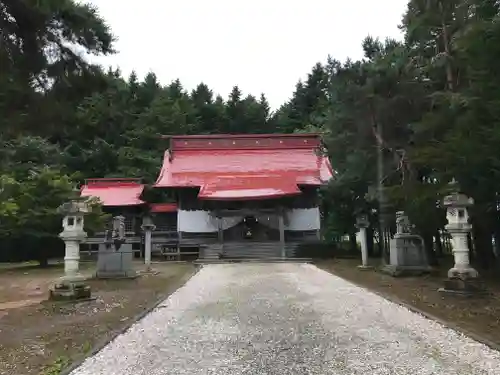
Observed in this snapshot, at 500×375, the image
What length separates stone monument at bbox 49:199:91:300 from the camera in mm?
8578

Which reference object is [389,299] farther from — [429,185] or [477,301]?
[429,185]

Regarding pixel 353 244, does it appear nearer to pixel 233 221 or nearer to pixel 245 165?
pixel 233 221

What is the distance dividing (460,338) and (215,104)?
4252 cm

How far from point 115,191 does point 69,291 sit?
17441mm

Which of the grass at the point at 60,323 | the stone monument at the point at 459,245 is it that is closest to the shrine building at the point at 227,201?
the grass at the point at 60,323

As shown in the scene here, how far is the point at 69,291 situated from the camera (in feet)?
28.0

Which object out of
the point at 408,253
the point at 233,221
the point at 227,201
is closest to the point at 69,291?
the point at 408,253

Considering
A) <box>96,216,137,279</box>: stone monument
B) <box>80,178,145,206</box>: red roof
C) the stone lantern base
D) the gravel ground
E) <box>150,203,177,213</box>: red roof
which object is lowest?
the gravel ground

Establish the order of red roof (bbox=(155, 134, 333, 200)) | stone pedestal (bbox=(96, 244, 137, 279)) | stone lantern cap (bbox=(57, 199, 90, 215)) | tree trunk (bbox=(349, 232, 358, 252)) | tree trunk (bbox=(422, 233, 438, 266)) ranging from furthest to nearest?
tree trunk (bbox=(349, 232, 358, 252)), red roof (bbox=(155, 134, 333, 200)), tree trunk (bbox=(422, 233, 438, 266)), stone pedestal (bbox=(96, 244, 137, 279)), stone lantern cap (bbox=(57, 199, 90, 215))

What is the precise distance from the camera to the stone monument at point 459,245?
27.2 ft

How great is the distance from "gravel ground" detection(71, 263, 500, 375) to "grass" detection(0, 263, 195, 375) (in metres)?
0.31

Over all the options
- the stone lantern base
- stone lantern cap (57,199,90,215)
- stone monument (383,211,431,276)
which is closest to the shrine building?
stone monument (383,211,431,276)

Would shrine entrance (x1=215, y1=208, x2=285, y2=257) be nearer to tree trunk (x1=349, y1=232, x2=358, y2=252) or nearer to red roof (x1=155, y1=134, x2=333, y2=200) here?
red roof (x1=155, y1=134, x2=333, y2=200)

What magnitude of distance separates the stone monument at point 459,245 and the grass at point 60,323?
518cm
